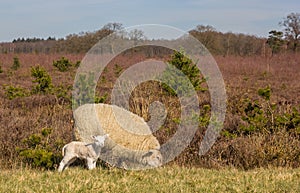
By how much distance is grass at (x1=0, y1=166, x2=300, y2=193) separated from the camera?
445cm

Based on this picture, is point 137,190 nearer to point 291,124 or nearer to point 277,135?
point 277,135

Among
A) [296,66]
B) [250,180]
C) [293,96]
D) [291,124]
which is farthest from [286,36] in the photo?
[250,180]

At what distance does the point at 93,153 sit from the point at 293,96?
988 cm

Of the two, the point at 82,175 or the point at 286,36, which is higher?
the point at 286,36

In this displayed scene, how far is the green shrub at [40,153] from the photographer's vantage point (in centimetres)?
582

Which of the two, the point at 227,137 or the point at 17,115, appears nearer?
the point at 227,137

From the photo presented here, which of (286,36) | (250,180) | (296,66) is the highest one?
(286,36)

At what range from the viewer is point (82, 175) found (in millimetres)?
5055

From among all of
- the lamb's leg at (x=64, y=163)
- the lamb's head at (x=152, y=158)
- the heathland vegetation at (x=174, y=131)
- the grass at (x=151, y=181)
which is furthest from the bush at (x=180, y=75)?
the lamb's leg at (x=64, y=163)

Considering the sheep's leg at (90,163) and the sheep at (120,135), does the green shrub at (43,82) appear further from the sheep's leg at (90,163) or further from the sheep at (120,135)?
the sheep's leg at (90,163)

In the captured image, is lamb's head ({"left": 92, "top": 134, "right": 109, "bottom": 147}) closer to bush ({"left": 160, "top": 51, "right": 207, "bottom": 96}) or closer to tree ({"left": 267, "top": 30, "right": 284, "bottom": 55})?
bush ({"left": 160, "top": 51, "right": 207, "bottom": 96})

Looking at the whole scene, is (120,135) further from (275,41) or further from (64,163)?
(275,41)

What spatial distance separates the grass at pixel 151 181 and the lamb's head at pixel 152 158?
0.12 metres

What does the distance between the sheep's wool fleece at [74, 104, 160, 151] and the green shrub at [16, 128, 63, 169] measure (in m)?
0.49
